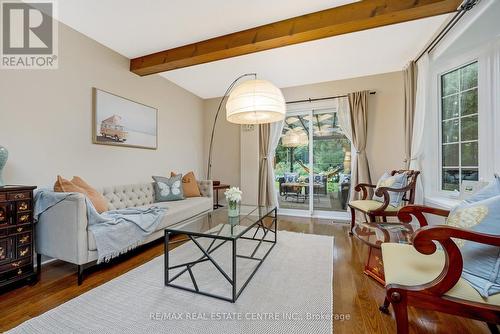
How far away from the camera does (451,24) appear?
7.06 ft

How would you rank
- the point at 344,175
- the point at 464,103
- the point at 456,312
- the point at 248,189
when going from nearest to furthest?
the point at 456,312
the point at 464,103
the point at 344,175
the point at 248,189

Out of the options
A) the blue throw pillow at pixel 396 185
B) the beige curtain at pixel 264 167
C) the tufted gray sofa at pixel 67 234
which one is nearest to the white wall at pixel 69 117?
the tufted gray sofa at pixel 67 234

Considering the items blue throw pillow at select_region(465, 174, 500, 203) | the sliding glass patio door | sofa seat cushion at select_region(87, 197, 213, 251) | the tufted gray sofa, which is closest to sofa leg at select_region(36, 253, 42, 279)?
the tufted gray sofa

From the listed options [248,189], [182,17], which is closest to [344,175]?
[248,189]

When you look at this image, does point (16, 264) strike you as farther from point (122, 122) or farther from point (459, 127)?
point (459, 127)

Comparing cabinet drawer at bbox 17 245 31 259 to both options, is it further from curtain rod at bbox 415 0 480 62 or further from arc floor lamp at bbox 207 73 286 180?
curtain rod at bbox 415 0 480 62

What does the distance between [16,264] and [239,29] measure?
3.01 m

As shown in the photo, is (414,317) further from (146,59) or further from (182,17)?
(146,59)

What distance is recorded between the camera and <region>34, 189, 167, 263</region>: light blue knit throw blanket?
187 cm

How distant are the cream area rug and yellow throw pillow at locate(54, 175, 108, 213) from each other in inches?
31.8

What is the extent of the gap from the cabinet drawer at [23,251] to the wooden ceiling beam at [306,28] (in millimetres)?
2420

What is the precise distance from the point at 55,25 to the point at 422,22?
13.0 feet

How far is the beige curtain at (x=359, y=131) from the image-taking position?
11.7 feet

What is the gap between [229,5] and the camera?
207cm
